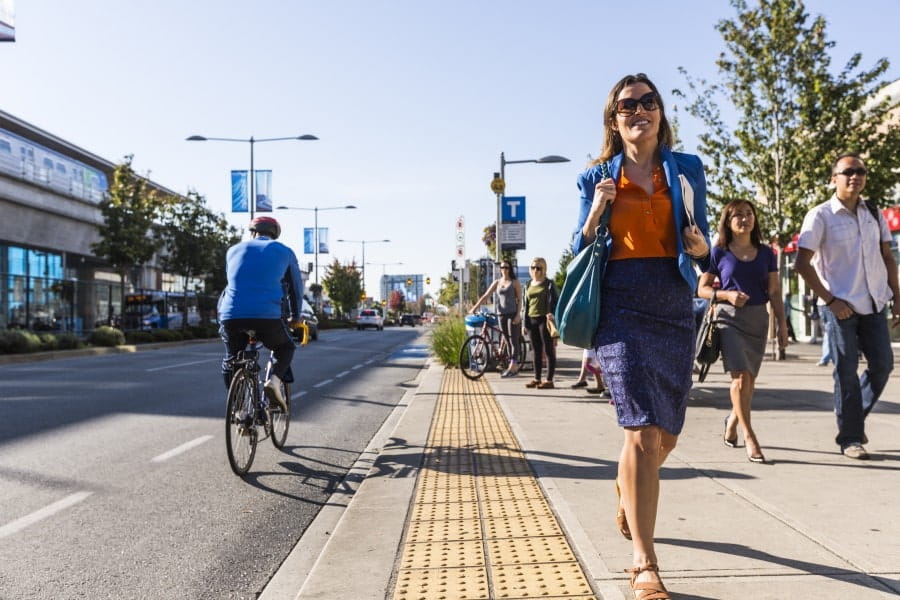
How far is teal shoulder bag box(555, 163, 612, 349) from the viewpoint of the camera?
3.29 m

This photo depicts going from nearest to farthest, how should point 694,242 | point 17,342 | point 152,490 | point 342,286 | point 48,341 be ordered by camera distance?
point 694,242 < point 152,490 < point 17,342 < point 48,341 < point 342,286

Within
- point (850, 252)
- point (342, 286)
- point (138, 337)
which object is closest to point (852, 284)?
point (850, 252)

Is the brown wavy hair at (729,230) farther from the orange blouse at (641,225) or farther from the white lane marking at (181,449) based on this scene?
the white lane marking at (181,449)

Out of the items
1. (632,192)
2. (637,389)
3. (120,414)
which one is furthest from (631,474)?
(120,414)

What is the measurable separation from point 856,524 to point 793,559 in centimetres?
72

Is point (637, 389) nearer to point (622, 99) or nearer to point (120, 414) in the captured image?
point (622, 99)

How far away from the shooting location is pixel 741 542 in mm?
3727

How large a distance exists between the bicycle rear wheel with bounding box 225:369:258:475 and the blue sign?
14.4 meters

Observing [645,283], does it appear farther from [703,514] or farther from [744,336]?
[744,336]

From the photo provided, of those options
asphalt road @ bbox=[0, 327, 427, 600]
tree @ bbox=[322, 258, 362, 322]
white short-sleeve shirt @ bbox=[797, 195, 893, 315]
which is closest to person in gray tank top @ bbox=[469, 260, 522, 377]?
asphalt road @ bbox=[0, 327, 427, 600]

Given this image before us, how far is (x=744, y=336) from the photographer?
5.89 metres

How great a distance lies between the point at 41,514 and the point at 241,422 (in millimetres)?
1375

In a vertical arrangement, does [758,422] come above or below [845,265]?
below

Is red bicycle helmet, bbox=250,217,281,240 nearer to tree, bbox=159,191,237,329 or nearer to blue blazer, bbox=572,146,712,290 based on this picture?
blue blazer, bbox=572,146,712,290
